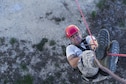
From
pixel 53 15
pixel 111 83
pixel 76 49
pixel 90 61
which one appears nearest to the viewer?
pixel 90 61

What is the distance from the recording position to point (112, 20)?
10.4 metres

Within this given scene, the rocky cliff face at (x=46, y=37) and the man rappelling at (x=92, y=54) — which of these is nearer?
the man rappelling at (x=92, y=54)

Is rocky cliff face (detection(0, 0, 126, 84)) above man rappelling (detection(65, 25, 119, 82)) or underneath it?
underneath

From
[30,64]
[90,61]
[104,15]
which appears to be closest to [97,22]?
[104,15]

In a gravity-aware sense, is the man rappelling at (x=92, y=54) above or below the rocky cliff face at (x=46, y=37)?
above

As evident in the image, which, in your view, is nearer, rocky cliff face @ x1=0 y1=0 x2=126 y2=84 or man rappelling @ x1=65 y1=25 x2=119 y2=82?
man rappelling @ x1=65 y1=25 x2=119 y2=82

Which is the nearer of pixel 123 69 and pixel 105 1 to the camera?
pixel 123 69

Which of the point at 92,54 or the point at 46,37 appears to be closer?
the point at 92,54

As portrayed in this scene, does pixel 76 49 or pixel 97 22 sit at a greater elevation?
pixel 76 49

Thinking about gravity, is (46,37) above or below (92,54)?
below

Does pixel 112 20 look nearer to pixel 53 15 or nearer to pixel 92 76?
pixel 53 15

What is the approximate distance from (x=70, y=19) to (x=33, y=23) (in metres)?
1.05

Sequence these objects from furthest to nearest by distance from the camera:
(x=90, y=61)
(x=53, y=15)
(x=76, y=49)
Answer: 1. (x=53, y=15)
2. (x=76, y=49)
3. (x=90, y=61)

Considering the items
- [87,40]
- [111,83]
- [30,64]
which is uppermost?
[87,40]
